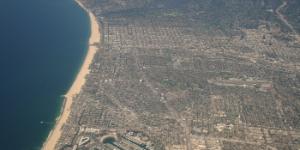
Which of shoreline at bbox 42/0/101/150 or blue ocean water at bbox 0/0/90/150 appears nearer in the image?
shoreline at bbox 42/0/101/150

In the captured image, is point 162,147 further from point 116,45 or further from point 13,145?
point 116,45

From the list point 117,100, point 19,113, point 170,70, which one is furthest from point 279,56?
point 19,113

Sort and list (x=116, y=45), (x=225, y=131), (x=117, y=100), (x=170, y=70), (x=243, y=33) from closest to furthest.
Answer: (x=225, y=131) → (x=117, y=100) → (x=170, y=70) → (x=116, y=45) → (x=243, y=33)

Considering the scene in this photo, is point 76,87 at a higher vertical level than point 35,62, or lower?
lower

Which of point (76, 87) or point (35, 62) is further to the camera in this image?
point (35, 62)
